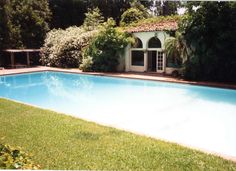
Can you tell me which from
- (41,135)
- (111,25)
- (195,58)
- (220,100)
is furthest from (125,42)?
(41,135)

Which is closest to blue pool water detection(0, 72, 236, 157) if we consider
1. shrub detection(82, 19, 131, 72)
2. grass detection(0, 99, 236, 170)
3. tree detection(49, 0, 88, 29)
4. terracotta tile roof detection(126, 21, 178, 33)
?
→ grass detection(0, 99, 236, 170)

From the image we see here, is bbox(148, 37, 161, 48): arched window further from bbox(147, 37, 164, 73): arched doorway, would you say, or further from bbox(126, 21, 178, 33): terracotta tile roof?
bbox(126, 21, 178, 33): terracotta tile roof

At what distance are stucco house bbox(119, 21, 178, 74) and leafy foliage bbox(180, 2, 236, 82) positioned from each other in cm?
264

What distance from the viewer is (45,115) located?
9539mm

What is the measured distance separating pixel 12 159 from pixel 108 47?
61.4 feet

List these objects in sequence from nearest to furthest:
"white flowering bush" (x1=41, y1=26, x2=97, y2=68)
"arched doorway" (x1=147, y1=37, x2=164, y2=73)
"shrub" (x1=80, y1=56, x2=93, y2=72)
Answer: "arched doorway" (x1=147, y1=37, x2=164, y2=73) < "shrub" (x1=80, y1=56, x2=93, y2=72) < "white flowering bush" (x1=41, y1=26, x2=97, y2=68)

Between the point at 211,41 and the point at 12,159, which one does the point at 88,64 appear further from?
the point at 12,159

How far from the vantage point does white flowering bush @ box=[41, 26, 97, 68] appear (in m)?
25.6

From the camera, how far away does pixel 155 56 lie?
2334 centimetres

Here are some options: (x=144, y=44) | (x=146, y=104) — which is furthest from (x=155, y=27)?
(x=146, y=104)

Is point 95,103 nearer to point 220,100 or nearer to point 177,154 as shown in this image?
point 220,100

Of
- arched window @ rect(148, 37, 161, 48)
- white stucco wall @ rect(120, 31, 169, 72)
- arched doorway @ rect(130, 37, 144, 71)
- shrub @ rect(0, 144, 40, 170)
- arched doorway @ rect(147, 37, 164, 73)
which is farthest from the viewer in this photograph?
arched doorway @ rect(130, 37, 144, 71)

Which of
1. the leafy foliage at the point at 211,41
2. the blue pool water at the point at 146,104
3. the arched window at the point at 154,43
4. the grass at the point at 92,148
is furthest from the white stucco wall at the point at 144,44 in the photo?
the grass at the point at 92,148

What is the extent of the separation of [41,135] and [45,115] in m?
2.17
